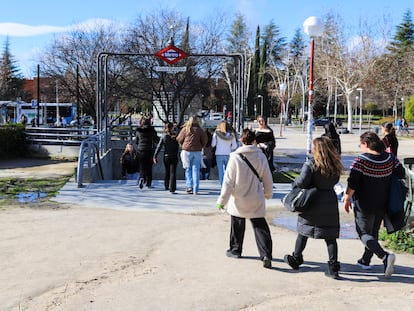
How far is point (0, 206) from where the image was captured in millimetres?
9070

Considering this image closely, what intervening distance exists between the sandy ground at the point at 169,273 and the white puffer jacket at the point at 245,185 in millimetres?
636

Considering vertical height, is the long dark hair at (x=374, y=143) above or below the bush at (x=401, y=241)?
above

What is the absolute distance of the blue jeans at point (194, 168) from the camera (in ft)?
33.4

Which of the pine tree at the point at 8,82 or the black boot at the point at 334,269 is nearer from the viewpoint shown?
the black boot at the point at 334,269

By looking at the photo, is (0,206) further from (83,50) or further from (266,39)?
(266,39)

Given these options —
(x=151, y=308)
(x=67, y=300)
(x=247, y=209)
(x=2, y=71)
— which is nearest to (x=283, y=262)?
(x=247, y=209)

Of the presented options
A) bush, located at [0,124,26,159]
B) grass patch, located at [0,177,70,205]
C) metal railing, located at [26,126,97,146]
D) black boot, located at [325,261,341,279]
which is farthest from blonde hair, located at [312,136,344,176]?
bush, located at [0,124,26,159]

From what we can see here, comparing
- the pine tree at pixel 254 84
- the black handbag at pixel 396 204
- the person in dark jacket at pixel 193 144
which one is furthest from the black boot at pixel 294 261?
the pine tree at pixel 254 84

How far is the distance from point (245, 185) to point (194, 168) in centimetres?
482

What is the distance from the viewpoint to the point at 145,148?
11.0 meters

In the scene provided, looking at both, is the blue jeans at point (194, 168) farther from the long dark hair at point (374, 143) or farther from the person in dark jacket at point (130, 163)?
the long dark hair at point (374, 143)

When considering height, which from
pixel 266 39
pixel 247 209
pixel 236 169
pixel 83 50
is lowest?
pixel 247 209

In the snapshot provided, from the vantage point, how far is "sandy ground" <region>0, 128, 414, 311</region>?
4.54m

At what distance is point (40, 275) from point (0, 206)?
14.2 feet
